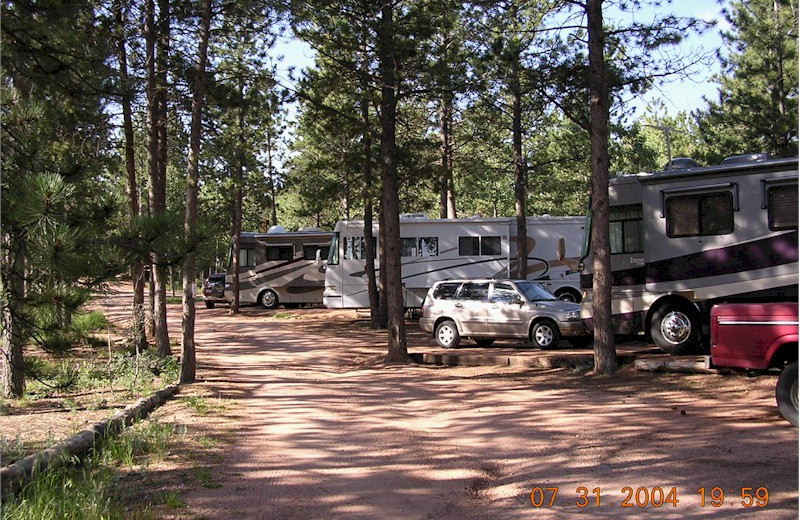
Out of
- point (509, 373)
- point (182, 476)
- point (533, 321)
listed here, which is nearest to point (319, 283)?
point (533, 321)

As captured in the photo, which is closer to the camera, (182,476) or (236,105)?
(182,476)

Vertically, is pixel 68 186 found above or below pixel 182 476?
above

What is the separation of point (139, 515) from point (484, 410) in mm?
5437

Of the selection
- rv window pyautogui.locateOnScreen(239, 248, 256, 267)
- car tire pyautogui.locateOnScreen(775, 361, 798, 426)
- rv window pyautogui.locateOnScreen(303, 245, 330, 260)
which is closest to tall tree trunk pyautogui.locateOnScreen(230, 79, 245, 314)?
rv window pyautogui.locateOnScreen(239, 248, 256, 267)

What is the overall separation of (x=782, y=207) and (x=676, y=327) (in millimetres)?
2543

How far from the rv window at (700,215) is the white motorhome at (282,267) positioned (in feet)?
61.8

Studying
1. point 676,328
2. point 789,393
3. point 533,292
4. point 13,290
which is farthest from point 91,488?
point 533,292

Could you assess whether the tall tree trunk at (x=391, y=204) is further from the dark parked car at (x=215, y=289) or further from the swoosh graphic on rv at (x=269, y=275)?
the dark parked car at (x=215, y=289)

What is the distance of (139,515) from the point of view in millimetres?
5469

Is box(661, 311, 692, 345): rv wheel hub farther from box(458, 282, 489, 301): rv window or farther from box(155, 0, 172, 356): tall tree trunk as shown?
box(155, 0, 172, 356): tall tree trunk

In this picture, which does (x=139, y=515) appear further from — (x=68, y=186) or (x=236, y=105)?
(x=236, y=105)

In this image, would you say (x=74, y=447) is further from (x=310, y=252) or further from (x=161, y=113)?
(x=310, y=252)

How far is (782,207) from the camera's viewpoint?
12375mm

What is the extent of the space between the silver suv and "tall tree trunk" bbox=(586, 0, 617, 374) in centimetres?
360
